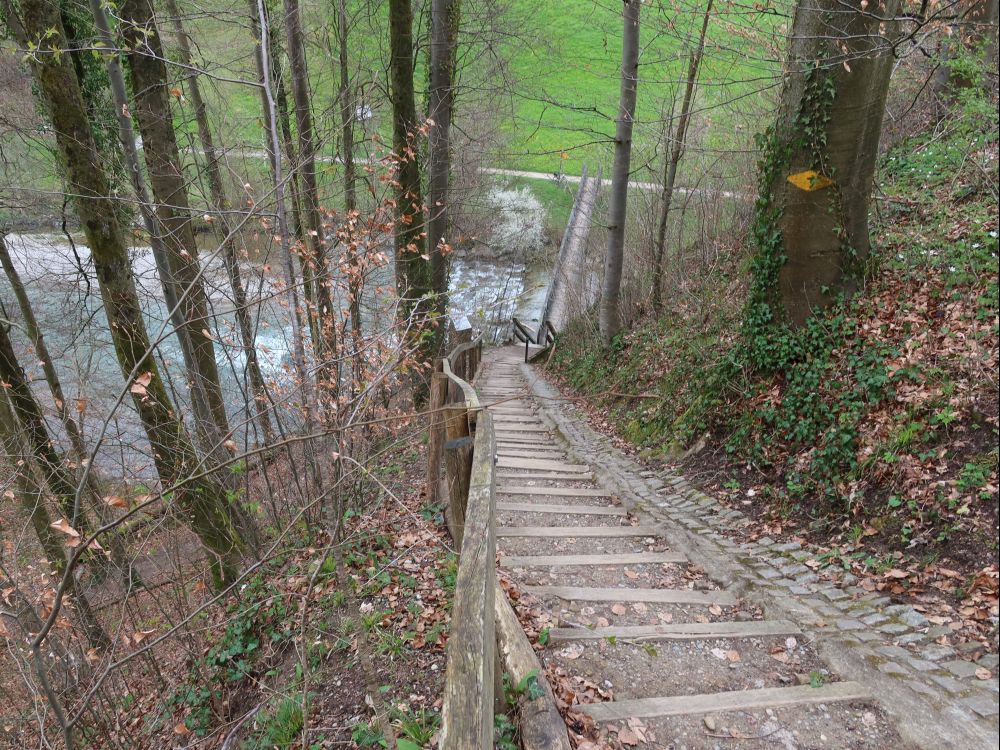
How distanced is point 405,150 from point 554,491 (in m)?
5.26

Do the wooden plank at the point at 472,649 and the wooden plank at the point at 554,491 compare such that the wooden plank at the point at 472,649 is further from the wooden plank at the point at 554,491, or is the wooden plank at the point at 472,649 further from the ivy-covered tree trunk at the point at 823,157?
the ivy-covered tree trunk at the point at 823,157

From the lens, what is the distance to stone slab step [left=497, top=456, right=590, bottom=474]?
22.5ft

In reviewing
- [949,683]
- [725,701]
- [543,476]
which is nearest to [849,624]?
[725,701]

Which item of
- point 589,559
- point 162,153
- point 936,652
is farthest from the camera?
point 162,153

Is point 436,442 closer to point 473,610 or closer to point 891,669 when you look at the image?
point 473,610

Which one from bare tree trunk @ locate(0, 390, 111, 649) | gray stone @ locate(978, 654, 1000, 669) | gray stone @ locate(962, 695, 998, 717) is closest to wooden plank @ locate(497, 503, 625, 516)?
gray stone @ locate(962, 695, 998, 717)

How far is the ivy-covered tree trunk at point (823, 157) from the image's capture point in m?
4.82

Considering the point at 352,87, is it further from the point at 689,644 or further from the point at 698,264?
the point at 689,644

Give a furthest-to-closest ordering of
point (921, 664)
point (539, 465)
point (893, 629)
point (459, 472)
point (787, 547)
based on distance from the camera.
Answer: point (539, 465)
point (787, 547)
point (459, 472)
point (893, 629)
point (921, 664)

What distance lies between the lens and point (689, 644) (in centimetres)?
312

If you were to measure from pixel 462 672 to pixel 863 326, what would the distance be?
4655 mm

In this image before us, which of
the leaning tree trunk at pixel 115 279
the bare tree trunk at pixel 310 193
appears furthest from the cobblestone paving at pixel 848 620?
the leaning tree trunk at pixel 115 279

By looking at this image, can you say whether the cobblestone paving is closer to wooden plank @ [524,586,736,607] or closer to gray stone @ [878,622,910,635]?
gray stone @ [878,622,910,635]

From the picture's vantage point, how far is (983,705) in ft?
4.19
